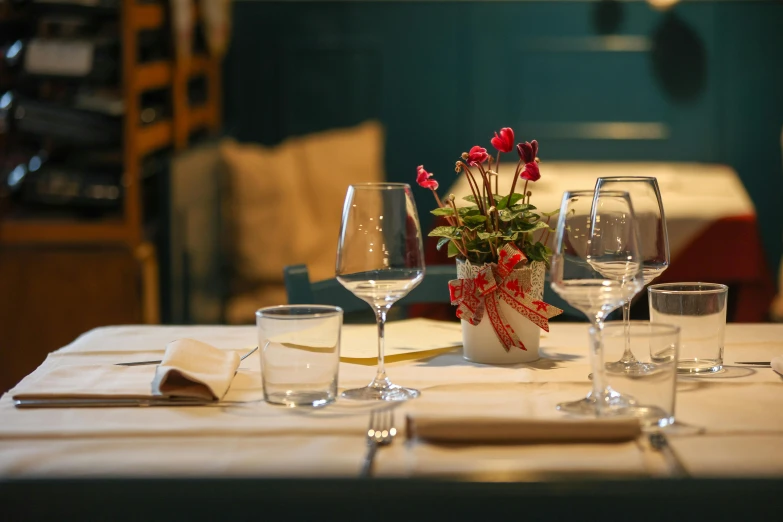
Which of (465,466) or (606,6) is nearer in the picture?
(465,466)

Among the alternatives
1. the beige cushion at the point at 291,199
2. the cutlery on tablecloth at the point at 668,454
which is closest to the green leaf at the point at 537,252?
the cutlery on tablecloth at the point at 668,454

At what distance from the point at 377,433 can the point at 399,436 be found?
0.06 feet

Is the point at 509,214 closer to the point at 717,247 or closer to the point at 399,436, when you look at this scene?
the point at 399,436

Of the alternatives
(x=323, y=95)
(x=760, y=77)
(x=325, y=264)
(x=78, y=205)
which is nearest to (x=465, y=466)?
(x=78, y=205)

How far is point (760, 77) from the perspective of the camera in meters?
4.30

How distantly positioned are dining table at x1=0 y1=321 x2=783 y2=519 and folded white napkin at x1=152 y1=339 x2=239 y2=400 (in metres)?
0.02

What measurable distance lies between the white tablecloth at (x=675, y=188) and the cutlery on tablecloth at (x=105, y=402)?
208 cm

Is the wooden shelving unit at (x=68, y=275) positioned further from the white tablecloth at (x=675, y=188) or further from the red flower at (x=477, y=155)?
the red flower at (x=477, y=155)

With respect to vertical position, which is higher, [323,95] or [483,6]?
[483,6]

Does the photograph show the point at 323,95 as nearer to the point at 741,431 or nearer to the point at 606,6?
the point at 606,6

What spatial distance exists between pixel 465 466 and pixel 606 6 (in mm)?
3949

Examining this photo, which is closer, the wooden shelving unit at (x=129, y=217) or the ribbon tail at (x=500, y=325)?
the ribbon tail at (x=500, y=325)

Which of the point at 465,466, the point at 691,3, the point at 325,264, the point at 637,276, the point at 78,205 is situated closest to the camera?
the point at 465,466

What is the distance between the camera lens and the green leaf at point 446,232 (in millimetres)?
1029
